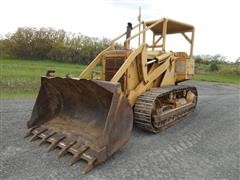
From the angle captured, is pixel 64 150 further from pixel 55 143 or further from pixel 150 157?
pixel 150 157

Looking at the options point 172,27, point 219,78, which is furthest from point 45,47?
point 172,27

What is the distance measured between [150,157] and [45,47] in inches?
1068

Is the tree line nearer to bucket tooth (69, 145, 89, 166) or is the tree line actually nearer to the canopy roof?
the canopy roof

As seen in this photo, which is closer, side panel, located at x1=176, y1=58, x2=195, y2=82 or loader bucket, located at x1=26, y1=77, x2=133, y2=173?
loader bucket, located at x1=26, y1=77, x2=133, y2=173

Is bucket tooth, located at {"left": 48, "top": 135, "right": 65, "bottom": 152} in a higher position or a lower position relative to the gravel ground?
higher

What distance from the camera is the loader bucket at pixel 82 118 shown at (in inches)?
146

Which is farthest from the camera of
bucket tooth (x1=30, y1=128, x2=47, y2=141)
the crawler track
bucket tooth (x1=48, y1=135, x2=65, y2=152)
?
the crawler track

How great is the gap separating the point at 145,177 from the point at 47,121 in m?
2.46

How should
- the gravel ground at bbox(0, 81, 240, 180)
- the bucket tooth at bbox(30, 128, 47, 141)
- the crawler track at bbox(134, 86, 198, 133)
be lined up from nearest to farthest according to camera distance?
the gravel ground at bbox(0, 81, 240, 180) → the bucket tooth at bbox(30, 128, 47, 141) → the crawler track at bbox(134, 86, 198, 133)

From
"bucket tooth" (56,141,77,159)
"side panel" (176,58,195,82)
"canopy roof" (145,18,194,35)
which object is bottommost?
"bucket tooth" (56,141,77,159)

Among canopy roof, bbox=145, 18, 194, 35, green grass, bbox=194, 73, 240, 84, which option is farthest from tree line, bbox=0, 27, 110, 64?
canopy roof, bbox=145, 18, 194, 35

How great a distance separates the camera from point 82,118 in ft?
15.4

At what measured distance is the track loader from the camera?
378 cm

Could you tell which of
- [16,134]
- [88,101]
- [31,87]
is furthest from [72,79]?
[31,87]
